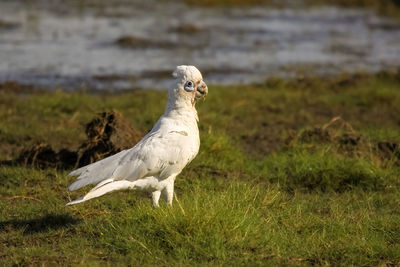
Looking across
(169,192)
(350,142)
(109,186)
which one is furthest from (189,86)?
(350,142)

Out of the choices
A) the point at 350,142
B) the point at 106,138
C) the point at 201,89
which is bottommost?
the point at 350,142

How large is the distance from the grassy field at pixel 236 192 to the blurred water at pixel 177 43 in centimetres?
221

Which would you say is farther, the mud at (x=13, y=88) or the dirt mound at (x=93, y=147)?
the mud at (x=13, y=88)

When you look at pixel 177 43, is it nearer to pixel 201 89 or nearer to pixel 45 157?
pixel 45 157

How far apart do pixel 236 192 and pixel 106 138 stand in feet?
7.38

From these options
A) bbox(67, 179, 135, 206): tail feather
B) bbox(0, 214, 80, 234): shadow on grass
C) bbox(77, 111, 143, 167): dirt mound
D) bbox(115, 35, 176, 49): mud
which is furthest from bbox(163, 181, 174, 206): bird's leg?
bbox(115, 35, 176, 49): mud

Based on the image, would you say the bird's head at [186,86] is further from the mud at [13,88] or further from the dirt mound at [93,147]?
the mud at [13,88]

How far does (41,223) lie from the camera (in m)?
5.80

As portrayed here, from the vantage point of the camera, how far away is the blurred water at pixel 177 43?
46.3ft

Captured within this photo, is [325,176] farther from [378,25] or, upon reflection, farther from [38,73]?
[378,25]

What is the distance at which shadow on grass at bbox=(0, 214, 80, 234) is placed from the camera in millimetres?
5652

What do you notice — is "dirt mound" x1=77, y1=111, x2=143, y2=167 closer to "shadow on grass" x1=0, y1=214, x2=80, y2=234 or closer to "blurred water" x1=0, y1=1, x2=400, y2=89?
"shadow on grass" x1=0, y1=214, x2=80, y2=234

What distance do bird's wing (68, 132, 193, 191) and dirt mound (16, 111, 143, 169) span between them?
2087 millimetres

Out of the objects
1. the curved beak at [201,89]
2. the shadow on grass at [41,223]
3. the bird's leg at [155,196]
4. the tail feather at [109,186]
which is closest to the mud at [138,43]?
the shadow on grass at [41,223]
